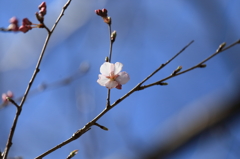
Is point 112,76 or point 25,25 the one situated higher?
point 25,25

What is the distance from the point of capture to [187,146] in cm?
229

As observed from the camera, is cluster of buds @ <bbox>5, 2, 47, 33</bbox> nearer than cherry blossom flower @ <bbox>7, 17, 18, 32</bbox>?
Yes

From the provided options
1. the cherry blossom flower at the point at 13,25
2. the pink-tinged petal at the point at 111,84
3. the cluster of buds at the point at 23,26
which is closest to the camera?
the pink-tinged petal at the point at 111,84

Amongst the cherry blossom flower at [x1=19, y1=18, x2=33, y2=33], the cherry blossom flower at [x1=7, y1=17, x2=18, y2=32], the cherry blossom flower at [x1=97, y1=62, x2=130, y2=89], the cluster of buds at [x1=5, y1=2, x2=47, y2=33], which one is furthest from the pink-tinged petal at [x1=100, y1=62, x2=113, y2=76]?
the cherry blossom flower at [x1=7, y1=17, x2=18, y2=32]

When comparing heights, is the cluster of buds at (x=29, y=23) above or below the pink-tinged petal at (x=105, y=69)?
above

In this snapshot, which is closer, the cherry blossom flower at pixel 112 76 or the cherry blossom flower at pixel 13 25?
the cherry blossom flower at pixel 112 76

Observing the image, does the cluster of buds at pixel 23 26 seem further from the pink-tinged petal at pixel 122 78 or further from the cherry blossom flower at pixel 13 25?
the pink-tinged petal at pixel 122 78

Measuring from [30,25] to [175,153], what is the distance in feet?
5.04

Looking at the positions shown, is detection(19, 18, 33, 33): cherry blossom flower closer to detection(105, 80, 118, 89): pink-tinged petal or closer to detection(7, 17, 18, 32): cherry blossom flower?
detection(7, 17, 18, 32): cherry blossom flower

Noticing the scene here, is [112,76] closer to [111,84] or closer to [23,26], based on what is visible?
[111,84]

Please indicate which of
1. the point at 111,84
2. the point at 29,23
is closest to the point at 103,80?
the point at 111,84

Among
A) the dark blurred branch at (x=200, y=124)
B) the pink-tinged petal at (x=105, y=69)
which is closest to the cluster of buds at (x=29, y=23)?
the pink-tinged petal at (x=105, y=69)

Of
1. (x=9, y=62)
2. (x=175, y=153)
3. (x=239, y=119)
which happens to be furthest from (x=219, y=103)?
(x=9, y=62)

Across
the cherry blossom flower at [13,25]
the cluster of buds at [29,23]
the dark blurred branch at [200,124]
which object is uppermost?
the cherry blossom flower at [13,25]
